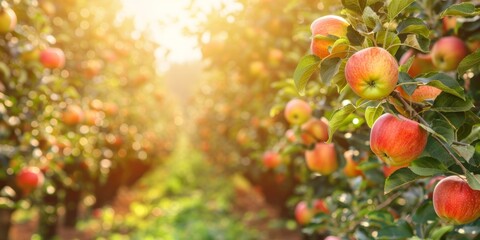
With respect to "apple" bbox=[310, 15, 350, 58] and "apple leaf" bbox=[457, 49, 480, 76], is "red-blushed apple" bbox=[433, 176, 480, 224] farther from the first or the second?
"apple" bbox=[310, 15, 350, 58]

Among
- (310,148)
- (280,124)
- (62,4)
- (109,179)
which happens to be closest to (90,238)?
(109,179)

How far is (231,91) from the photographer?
714 centimetres

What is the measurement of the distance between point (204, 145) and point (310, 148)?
25.8ft

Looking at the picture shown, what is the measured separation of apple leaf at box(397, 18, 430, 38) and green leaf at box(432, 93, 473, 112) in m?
0.20

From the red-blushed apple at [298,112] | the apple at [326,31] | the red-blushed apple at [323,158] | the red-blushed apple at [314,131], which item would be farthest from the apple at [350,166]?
the apple at [326,31]

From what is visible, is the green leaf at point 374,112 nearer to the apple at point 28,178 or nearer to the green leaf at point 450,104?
the green leaf at point 450,104

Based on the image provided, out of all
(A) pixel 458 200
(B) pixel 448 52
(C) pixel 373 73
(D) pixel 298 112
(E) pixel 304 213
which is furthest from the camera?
(E) pixel 304 213

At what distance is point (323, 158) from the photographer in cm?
246

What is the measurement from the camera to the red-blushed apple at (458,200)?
1.34 meters

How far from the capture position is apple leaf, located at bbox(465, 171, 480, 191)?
1.23 metres

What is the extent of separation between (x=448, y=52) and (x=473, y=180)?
0.83 metres

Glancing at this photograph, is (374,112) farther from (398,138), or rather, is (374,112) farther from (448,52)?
(448,52)

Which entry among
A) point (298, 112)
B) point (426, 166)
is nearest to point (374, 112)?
point (426, 166)

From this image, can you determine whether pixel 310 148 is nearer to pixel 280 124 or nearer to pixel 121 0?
pixel 280 124
